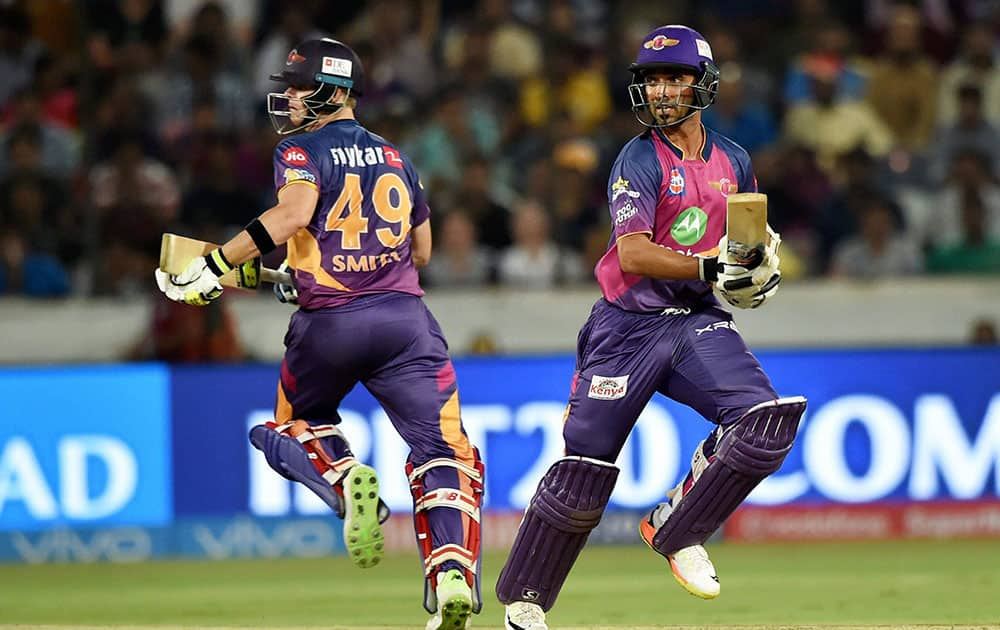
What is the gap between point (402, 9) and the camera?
14.8 m

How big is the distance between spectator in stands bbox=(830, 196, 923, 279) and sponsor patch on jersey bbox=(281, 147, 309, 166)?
266 inches

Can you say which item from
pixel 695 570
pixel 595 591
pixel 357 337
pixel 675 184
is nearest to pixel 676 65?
pixel 675 184

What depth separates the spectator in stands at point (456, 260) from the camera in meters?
12.6

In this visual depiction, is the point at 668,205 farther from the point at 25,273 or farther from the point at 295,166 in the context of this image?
the point at 25,273

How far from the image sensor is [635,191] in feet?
22.1

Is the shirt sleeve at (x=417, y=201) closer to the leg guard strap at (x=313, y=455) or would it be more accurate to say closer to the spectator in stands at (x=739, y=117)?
the leg guard strap at (x=313, y=455)

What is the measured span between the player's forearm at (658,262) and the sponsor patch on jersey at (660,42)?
0.83 metres

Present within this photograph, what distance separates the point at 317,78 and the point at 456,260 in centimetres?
543

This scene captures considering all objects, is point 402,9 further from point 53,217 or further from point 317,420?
point 317,420

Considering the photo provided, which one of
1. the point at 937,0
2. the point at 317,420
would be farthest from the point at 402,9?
the point at 317,420

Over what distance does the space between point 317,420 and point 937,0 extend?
9654 mm

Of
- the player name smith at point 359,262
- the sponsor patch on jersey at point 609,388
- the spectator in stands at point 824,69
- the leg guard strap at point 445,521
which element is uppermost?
the player name smith at point 359,262

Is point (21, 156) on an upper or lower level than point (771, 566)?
upper

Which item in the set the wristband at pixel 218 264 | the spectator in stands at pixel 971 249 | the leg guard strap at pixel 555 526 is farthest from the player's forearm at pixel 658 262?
the spectator in stands at pixel 971 249
